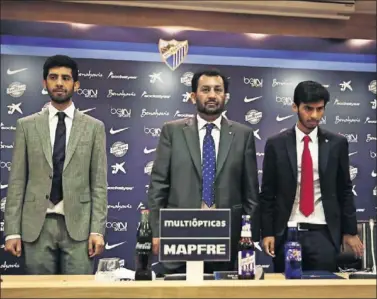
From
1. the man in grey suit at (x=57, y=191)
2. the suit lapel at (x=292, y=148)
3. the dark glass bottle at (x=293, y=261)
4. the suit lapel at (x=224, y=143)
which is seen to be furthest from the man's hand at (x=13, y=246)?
the suit lapel at (x=292, y=148)

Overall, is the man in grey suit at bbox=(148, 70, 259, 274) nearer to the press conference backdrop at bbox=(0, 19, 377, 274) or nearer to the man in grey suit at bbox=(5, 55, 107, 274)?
the man in grey suit at bbox=(5, 55, 107, 274)

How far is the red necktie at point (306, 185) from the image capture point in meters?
2.75

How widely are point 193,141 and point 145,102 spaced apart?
229 cm

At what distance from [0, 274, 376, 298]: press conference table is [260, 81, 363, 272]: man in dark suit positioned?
1088mm

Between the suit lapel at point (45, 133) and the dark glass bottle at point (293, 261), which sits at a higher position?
the suit lapel at point (45, 133)

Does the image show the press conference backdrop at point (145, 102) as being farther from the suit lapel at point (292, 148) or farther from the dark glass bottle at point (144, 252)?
the dark glass bottle at point (144, 252)

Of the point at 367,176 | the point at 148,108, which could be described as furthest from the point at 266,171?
the point at 367,176

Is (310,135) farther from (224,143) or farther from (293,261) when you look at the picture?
(293,261)

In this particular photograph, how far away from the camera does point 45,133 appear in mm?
2719

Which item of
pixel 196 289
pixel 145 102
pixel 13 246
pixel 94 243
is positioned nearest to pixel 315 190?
pixel 94 243

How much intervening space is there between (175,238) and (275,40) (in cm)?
381

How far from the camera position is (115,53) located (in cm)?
496

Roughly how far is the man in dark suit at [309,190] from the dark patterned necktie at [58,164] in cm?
108

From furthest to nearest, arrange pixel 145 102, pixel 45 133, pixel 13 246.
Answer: pixel 145 102, pixel 45 133, pixel 13 246
